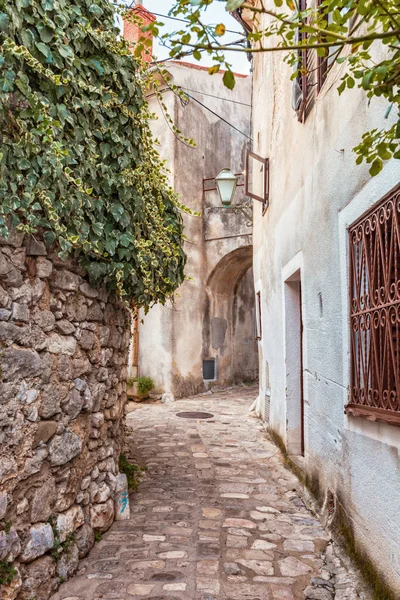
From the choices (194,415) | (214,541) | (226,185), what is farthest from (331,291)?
(194,415)

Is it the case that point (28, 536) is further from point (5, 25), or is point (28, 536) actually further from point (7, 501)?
point (5, 25)

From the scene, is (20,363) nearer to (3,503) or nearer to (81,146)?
(3,503)

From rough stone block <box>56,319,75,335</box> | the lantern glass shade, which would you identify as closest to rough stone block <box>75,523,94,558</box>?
rough stone block <box>56,319,75,335</box>

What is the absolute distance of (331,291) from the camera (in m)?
3.57

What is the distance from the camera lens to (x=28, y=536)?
2.72 m

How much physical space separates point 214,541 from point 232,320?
9467 mm

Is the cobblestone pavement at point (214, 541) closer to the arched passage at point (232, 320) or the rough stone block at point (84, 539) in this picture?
the rough stone block at point (84, 539)

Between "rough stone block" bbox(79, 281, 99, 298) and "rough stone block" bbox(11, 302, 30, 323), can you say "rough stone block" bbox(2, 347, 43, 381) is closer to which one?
A: "rough stone block" bbox(11, 302, 30, 323)

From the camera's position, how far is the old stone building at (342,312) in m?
2.50

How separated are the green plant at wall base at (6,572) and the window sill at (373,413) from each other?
6.42 feet

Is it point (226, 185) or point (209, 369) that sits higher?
point (226, 185)

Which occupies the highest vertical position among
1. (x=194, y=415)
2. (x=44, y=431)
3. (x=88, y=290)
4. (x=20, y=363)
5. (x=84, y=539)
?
(x=88, y=290)

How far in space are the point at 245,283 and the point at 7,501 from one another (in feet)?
37.5

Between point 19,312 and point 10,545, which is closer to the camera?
point 10,545
